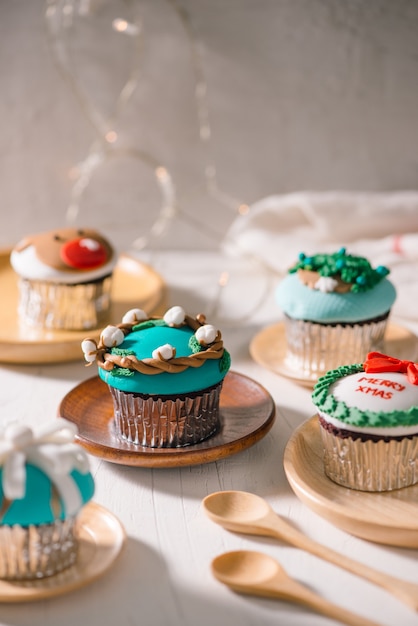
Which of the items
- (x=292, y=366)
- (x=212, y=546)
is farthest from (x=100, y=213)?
(x=212, y=546)

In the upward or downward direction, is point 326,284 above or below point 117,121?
below

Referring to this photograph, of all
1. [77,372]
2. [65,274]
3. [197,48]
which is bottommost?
[77,372]

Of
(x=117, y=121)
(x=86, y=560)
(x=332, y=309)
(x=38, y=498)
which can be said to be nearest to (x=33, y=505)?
(x=38, y=498)

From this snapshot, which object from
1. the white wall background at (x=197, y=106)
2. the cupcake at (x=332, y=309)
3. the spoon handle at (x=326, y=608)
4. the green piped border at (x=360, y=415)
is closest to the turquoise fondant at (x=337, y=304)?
the cupcake at (x=332, y=309)

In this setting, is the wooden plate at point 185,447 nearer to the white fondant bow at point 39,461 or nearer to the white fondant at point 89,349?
the white fondant at point 89,349

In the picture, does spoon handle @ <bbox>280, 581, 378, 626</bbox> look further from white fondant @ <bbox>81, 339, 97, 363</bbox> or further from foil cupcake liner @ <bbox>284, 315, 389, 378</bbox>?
foil cupcake liner @ <bbox>284, 315, 389, 378</bbox>

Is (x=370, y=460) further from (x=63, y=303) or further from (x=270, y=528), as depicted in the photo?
(x=63, y=303)

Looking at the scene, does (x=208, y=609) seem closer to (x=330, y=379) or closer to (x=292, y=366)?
(x=330, y=379)
